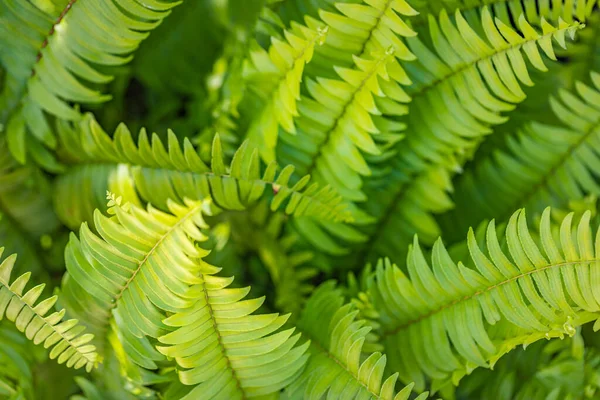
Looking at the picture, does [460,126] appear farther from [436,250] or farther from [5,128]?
[5,128]

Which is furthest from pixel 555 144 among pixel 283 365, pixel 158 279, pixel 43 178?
pixel 43 178

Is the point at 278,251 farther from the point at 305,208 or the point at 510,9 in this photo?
the point at 510,9

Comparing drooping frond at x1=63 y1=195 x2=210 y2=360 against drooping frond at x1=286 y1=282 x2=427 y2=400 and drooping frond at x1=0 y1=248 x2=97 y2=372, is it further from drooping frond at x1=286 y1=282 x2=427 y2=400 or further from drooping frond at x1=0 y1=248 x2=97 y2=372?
drooping frond at x1=286 y1=282 x2=427 y2=400

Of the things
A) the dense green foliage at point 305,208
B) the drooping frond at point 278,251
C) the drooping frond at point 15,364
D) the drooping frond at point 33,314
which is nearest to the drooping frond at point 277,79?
the dense green foliage at point 305,208

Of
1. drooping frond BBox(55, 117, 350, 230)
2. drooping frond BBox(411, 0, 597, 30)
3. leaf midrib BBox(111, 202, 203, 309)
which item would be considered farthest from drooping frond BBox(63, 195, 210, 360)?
drooping frond BBox(411, 0, 597, 30)

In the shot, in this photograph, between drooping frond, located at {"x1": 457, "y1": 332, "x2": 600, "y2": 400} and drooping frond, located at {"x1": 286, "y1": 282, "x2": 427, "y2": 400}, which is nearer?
drooping frond, located at {"x1": 286, "y1": 282, "x2": 427, "y2": 400}

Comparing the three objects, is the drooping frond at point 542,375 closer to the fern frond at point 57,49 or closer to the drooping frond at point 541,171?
the drooping frond at point 541,171
